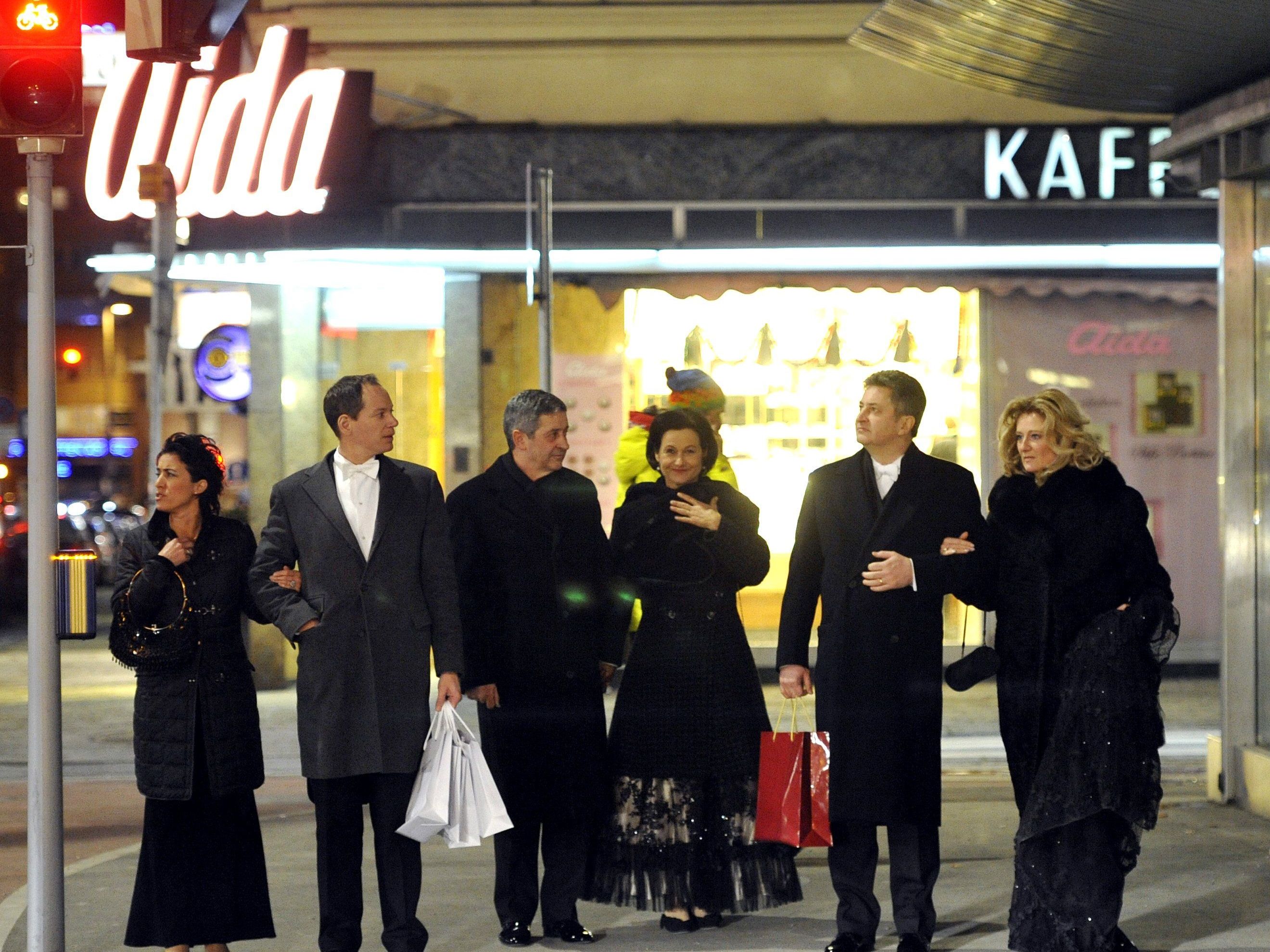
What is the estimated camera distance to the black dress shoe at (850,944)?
18.9ft

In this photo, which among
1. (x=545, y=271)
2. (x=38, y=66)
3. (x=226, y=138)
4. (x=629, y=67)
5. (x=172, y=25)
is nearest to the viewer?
(x=38, y=66)

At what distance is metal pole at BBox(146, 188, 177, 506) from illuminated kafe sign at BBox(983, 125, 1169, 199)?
19.8 ft

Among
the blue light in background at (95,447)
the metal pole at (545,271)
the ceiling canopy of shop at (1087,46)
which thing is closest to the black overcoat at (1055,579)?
the ceiling canopy of shop at (1087,46)

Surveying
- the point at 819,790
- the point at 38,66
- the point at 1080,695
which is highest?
the point at 38,66

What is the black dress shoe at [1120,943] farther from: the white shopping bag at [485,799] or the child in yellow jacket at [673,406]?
the child in yellow jacket at [673,406]

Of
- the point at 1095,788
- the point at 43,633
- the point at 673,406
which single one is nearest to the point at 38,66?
the point at 43,633

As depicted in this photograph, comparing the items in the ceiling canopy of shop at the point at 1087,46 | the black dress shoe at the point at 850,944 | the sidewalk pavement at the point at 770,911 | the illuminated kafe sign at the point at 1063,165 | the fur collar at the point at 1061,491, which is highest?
the illuminated kafe sign at the point at 1063,165

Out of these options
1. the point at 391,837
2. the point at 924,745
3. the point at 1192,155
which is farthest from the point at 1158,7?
the point at 391,837

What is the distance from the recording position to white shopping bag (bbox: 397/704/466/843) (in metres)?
5.52

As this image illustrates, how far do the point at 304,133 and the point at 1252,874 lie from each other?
8333 mm

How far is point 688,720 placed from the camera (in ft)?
20.1

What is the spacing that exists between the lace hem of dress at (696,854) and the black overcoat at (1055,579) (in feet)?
3.01

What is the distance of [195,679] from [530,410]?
4.88 feet

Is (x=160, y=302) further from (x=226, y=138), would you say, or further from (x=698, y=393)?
(x=698, y=393)
